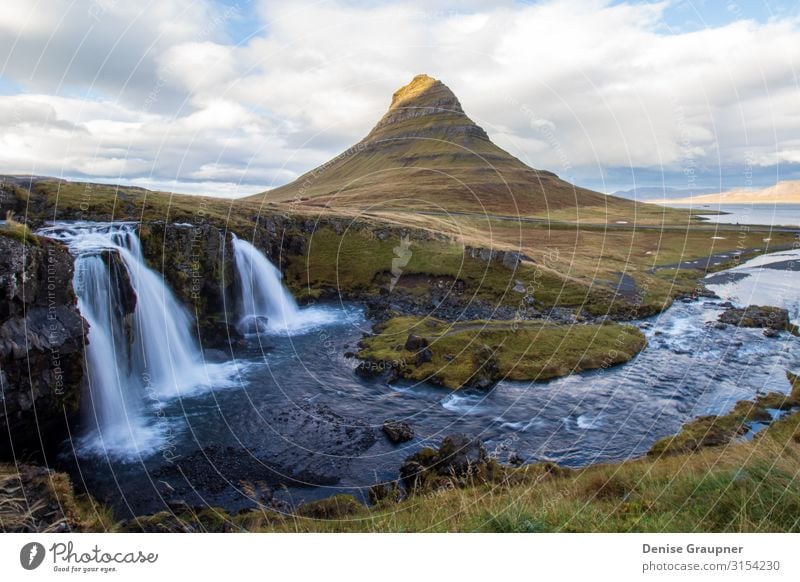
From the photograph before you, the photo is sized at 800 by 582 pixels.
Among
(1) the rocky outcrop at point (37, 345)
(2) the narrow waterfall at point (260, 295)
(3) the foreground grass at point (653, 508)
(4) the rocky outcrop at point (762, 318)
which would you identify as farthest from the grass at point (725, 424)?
(2) the narrow waterfall at point (260, 295)

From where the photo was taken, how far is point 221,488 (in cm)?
1834

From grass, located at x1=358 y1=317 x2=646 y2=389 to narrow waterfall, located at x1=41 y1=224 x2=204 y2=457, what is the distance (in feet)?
42.2

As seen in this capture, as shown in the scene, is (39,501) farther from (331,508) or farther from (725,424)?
(725,424)

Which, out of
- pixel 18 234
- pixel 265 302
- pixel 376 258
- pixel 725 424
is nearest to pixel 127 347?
pixel 18 234

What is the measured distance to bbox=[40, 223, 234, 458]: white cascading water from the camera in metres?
22.8

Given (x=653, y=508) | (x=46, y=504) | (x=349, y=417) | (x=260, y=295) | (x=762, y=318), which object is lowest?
(x=349, y=417)

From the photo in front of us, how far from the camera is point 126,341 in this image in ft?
92.0

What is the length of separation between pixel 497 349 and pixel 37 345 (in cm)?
2660

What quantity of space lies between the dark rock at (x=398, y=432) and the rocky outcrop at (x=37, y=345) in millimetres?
15139

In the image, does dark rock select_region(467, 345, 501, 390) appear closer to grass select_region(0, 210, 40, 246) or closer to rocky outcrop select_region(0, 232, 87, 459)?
rocky outcrop select_region(0, 232, 87, 459)

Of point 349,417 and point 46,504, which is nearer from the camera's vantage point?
point 46,504

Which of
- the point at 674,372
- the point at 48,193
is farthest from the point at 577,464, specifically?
the point at 48,193

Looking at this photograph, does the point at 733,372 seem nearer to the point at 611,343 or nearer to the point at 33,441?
the point at 611,343

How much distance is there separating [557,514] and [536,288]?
48.5 m
